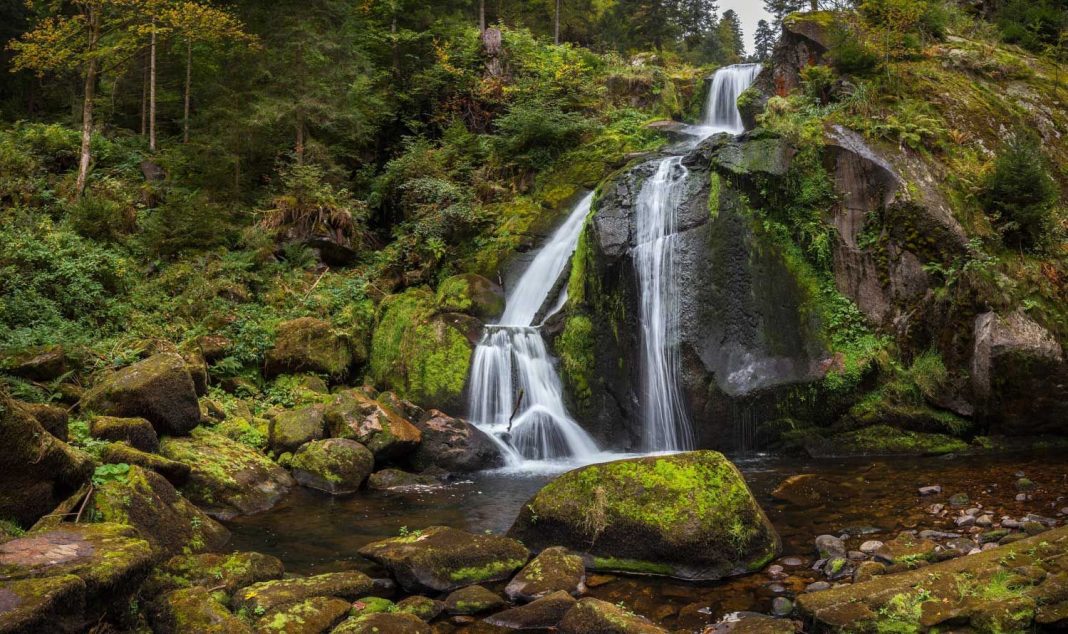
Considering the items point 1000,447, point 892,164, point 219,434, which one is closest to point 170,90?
point 219,434

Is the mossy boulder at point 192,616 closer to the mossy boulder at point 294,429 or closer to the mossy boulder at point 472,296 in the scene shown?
the mossy boulder at point 294,429

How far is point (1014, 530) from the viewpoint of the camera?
20.9ft

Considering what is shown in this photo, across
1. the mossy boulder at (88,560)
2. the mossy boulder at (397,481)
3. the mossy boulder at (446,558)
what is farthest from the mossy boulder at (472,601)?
the mossy boulder at (397,481)

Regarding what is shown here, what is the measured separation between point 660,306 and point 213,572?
27.4 feet

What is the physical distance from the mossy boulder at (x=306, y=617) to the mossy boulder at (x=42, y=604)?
1.33 meters

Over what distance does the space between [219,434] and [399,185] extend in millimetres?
9863

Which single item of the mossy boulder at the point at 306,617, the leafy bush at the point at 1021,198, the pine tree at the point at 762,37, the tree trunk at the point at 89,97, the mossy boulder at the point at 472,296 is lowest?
the mossy boulder at the point at 306,617

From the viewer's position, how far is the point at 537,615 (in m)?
5.24

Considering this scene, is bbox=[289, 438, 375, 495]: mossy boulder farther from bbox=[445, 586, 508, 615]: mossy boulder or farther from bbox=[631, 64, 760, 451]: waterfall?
bbox=[631, 64, 760, 451]: waterfall

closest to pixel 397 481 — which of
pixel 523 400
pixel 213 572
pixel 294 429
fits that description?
pixel 294 429

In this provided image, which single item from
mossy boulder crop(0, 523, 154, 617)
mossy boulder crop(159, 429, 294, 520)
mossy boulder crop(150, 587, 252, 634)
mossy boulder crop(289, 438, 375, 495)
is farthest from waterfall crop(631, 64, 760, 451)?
mossy boulder crop(0, 523, 154, 617)

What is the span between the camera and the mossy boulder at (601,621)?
4844 millimetres

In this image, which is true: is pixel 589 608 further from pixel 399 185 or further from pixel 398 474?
pixel 399 185

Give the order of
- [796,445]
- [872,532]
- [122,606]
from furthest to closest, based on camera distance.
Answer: [796,445]
[872,532]
[122,606]
